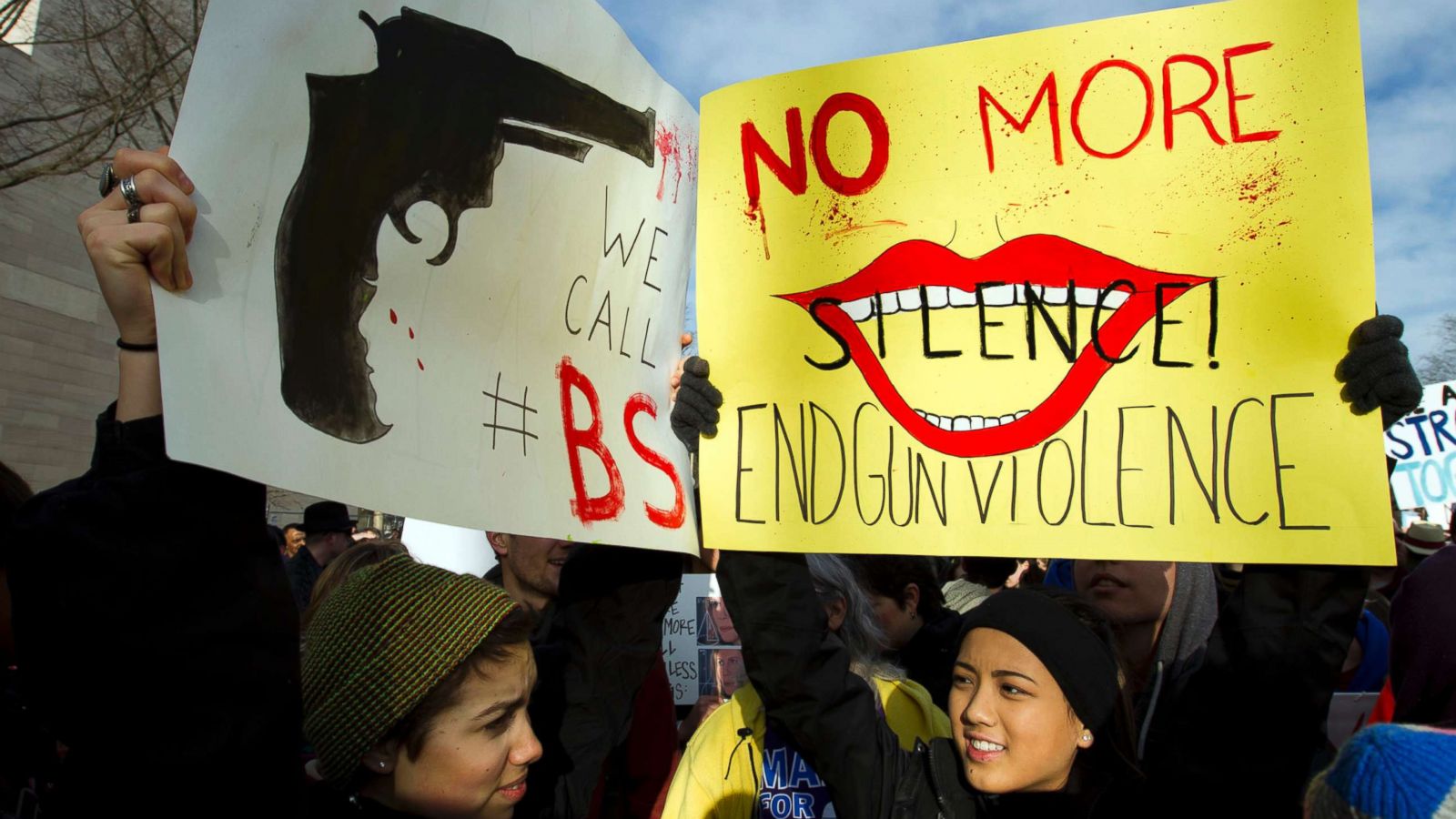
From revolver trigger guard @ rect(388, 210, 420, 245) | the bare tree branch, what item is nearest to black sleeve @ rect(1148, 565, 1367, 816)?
revolver trigger guard @ rect(388, 210, 420, 245)

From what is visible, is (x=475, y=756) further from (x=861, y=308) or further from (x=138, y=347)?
(x=861, y=308)

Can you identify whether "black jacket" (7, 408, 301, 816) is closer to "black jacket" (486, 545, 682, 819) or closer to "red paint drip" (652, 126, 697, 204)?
"black jacket" (486, 545, 682, 819)

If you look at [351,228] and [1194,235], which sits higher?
[1194,235]

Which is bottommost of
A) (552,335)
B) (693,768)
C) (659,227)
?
(693,768)

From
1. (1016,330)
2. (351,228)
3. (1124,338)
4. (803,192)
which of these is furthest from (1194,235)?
(351,228)

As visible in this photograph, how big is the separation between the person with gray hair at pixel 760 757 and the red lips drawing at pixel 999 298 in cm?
54

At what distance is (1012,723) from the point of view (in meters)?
1.83

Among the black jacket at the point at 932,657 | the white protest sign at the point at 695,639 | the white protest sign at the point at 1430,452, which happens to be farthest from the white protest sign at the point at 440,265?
the white protest sign at the point at 1430,452

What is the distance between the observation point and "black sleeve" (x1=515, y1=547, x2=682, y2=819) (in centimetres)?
189

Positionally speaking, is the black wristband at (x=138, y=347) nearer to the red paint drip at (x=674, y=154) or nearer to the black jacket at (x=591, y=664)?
the black jacket at (x=591, y=664)

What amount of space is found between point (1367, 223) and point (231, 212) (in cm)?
176

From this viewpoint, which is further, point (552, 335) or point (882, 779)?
point (882, 779)

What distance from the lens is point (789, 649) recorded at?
1.83m

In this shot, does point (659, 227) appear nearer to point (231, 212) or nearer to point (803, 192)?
point (803, 192)
